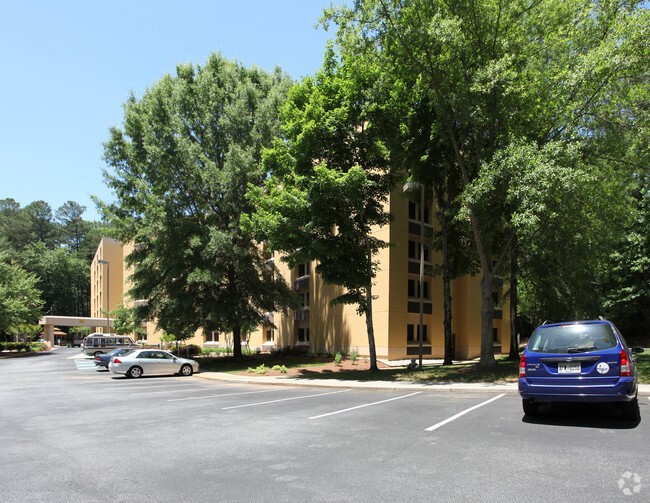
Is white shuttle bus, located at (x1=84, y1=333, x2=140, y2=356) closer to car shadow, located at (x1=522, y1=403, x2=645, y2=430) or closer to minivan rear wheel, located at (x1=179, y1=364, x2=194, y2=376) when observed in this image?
minivan rear wheel, located at (x1=179, y1=364, x2=194, y2=376)

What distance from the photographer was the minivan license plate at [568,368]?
7523 mm

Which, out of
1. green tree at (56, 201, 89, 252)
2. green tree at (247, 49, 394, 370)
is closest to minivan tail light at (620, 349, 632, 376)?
green tree at (247, 49, 394, 370)

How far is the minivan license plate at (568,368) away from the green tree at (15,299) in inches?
2083

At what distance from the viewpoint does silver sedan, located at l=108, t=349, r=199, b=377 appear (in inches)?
863

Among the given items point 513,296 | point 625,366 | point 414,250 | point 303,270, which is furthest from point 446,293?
point 303,270

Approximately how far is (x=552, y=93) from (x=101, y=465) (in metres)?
17.3

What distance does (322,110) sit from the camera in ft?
64.6

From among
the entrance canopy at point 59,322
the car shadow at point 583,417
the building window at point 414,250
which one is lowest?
the entrance canopy at point 59,322

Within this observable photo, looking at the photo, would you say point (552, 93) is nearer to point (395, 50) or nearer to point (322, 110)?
point (395, 50)

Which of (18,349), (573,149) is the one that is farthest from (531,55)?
(18,349)

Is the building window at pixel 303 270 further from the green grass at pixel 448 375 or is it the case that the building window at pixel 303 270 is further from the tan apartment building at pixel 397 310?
the green grass at pixel 448 375

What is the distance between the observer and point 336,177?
18.2m

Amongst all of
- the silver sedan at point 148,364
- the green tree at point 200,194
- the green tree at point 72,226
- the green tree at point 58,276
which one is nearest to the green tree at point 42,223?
the green tree at point 72,226

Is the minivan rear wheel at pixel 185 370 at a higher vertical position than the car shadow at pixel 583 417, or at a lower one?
lower
